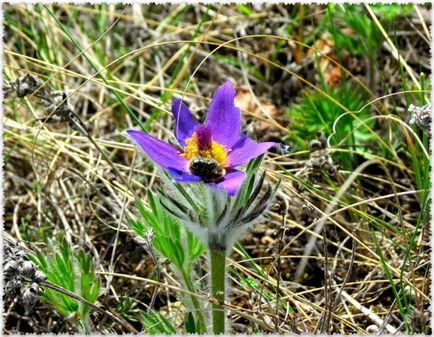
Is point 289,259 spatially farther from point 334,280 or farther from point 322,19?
point 322,19

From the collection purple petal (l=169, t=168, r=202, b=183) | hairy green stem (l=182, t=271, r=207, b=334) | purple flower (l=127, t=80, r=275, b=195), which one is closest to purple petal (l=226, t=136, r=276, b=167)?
purple flower (l=127, t=80, r=275, b=195)

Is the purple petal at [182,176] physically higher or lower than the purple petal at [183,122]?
lower

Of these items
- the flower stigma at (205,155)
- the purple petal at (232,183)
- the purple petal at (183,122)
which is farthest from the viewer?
the purple petal at (183,122)

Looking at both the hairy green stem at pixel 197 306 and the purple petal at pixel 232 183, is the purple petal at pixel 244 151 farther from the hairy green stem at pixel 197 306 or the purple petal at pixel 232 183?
the hairy green stem at pixel 197 306

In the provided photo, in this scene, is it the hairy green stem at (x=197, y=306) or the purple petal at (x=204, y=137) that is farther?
the hairy green stem at (x=197, y=306)

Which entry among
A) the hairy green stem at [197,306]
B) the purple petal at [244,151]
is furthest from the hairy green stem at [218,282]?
the purple petal at [244,151]

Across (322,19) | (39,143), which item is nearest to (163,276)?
(39,143)

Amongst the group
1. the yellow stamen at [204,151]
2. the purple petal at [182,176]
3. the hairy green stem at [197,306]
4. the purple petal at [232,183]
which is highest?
the yellow stamen at [204,151]

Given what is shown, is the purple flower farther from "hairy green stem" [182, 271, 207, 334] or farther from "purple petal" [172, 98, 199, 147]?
"hairy green stem" [182, 271, 207, 334]
